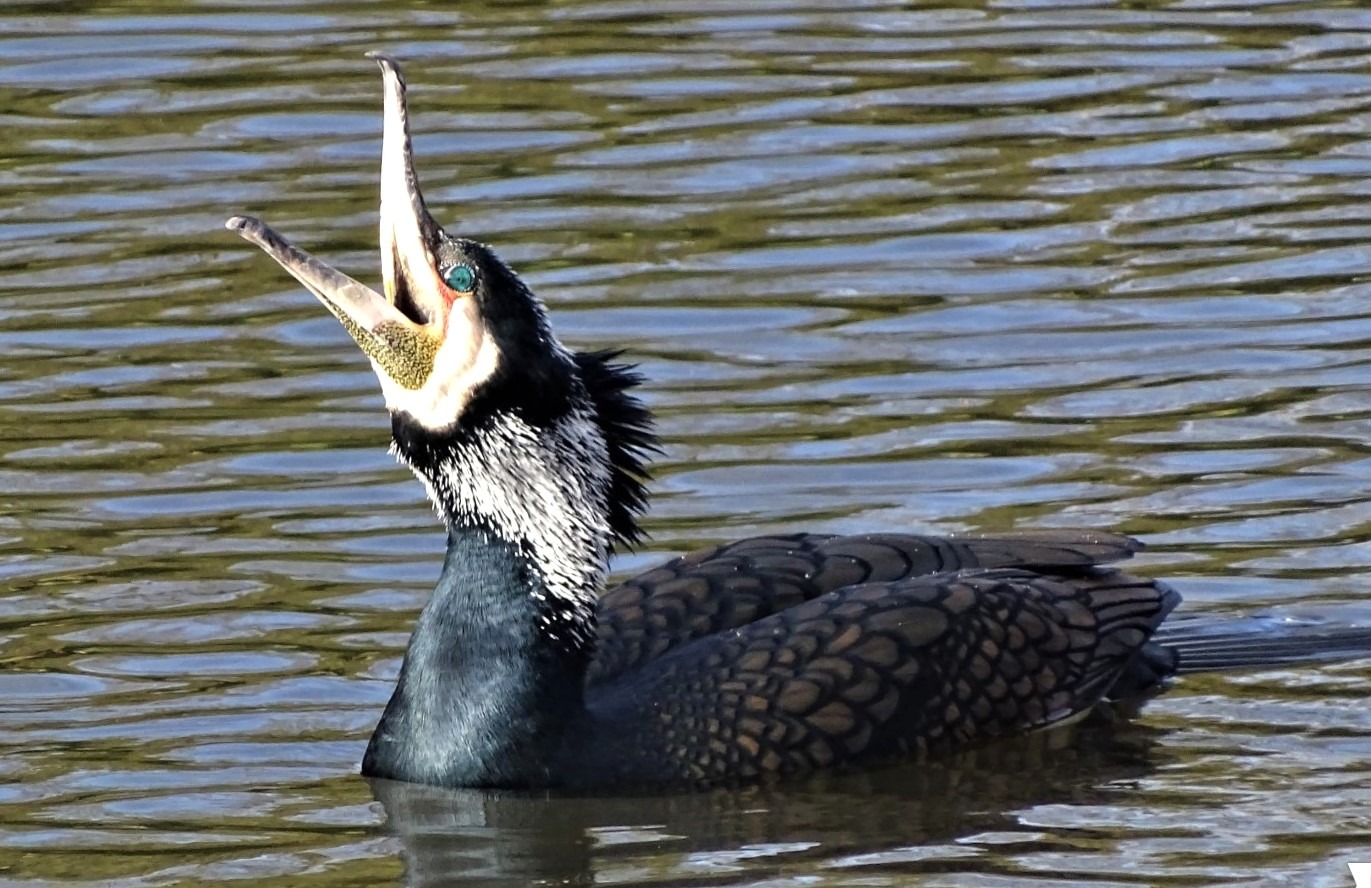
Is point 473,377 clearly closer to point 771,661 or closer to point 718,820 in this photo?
point 771,661

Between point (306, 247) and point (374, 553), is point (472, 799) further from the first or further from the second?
point (306, 247)

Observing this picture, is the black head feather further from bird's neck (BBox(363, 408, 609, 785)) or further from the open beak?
the open beak

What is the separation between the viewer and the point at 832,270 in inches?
477

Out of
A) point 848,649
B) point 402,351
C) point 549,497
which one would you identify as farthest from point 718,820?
point 402,351

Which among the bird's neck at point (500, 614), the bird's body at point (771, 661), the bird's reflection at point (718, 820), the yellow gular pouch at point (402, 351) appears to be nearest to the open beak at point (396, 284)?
the yellow gular pouch at point (402, 351)

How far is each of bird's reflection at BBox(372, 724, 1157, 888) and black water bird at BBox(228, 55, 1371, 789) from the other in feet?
0.21

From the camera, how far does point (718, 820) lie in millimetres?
8164

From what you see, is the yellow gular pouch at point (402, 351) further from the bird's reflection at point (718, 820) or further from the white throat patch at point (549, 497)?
the bird's reflection at point (718, 820)

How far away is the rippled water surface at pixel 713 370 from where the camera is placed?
8172 mm

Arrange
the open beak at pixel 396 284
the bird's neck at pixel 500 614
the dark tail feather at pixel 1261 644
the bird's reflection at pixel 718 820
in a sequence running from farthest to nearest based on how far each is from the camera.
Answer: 1. the dark tail feather at pixel 1261 644
2. the bird's neck at pixel 500 614
3. the open beak at pixel 396 284
4. the bird's reflection at pixel 718 820

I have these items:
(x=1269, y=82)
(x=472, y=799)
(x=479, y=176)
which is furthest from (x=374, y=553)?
(x=1269, y=82)

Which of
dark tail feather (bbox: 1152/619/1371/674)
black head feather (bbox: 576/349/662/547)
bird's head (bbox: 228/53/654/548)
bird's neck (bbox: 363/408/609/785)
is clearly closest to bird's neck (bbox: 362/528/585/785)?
bird's neck (bbox: 363/408/609/785)

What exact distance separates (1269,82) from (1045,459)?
3686 mm

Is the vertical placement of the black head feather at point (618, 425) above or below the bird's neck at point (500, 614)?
above
